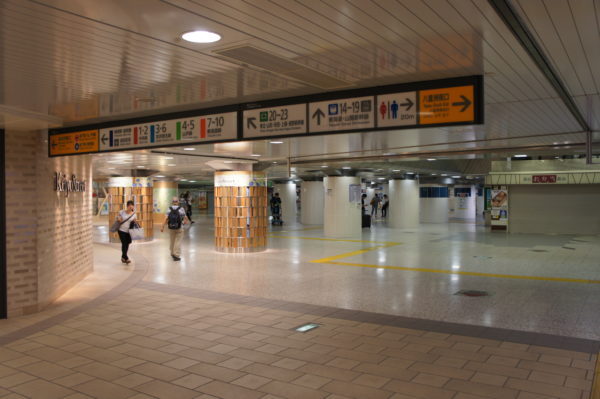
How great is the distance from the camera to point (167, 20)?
3635 millimetres

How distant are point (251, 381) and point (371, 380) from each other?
1191mm

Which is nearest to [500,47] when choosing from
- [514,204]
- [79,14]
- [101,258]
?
[79,14]

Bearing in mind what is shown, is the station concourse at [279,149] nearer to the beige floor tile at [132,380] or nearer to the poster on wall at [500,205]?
the beige floor tile at [132,380]

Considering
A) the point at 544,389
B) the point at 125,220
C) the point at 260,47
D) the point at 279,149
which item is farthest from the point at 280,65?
the point at 125,220

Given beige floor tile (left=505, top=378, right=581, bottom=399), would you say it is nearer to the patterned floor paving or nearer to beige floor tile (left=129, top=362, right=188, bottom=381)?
the patterned floor paving

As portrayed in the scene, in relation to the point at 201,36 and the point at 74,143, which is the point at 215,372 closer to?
the point at 201,36

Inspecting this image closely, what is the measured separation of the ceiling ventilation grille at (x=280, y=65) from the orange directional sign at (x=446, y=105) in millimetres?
917

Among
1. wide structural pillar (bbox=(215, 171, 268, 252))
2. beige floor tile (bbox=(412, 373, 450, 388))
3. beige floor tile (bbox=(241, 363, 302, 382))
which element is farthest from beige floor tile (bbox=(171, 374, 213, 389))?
wide structural pillar (bbox=(215, 171, 268, 252))

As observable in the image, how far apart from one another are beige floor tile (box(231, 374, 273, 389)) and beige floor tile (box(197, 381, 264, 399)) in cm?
8

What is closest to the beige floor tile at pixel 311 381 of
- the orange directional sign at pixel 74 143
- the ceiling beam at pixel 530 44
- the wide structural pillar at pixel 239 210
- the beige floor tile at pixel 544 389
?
the beige floor tile at pixel 544 389

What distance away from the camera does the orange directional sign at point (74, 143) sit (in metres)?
7.57

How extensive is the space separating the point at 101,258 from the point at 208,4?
1245cm

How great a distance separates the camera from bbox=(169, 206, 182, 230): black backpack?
43.5ft

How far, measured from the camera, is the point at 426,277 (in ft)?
35.3
